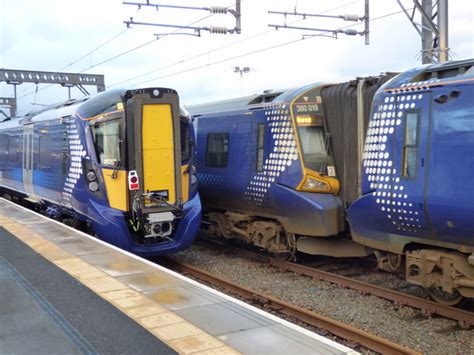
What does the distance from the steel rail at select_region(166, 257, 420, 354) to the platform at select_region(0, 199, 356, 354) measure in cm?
166

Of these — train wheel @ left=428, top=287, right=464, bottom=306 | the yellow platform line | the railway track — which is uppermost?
the yellow platform line

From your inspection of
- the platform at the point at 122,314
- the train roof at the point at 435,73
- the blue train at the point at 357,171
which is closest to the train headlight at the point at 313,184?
the blue train at the point at 357,171

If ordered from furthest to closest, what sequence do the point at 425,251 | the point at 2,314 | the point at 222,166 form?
the point at 222,166 → the point at 425,251 → the point at 2,314

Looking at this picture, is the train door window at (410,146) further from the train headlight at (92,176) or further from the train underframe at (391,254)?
the train headlight at (92,176)

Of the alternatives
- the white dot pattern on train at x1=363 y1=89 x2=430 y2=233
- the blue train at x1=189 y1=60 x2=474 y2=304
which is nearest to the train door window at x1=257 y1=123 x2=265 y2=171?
the blue train at x1=189 y1=60 x2=474 y2=304

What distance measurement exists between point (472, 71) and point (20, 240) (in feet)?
23.3

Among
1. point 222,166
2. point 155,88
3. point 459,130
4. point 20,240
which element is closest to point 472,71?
point 459,130

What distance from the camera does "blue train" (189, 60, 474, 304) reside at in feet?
20.7

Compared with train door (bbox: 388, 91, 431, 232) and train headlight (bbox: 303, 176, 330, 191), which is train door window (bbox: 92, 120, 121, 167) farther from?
train door (bbox: 388, 91, 431, 232)

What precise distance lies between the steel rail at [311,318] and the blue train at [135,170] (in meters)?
1.13

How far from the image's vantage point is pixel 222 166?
37.0 ft

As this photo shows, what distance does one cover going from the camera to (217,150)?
37.7ft

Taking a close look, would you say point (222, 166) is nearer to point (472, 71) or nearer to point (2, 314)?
point (472, 71)

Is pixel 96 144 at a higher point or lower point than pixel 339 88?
lower
